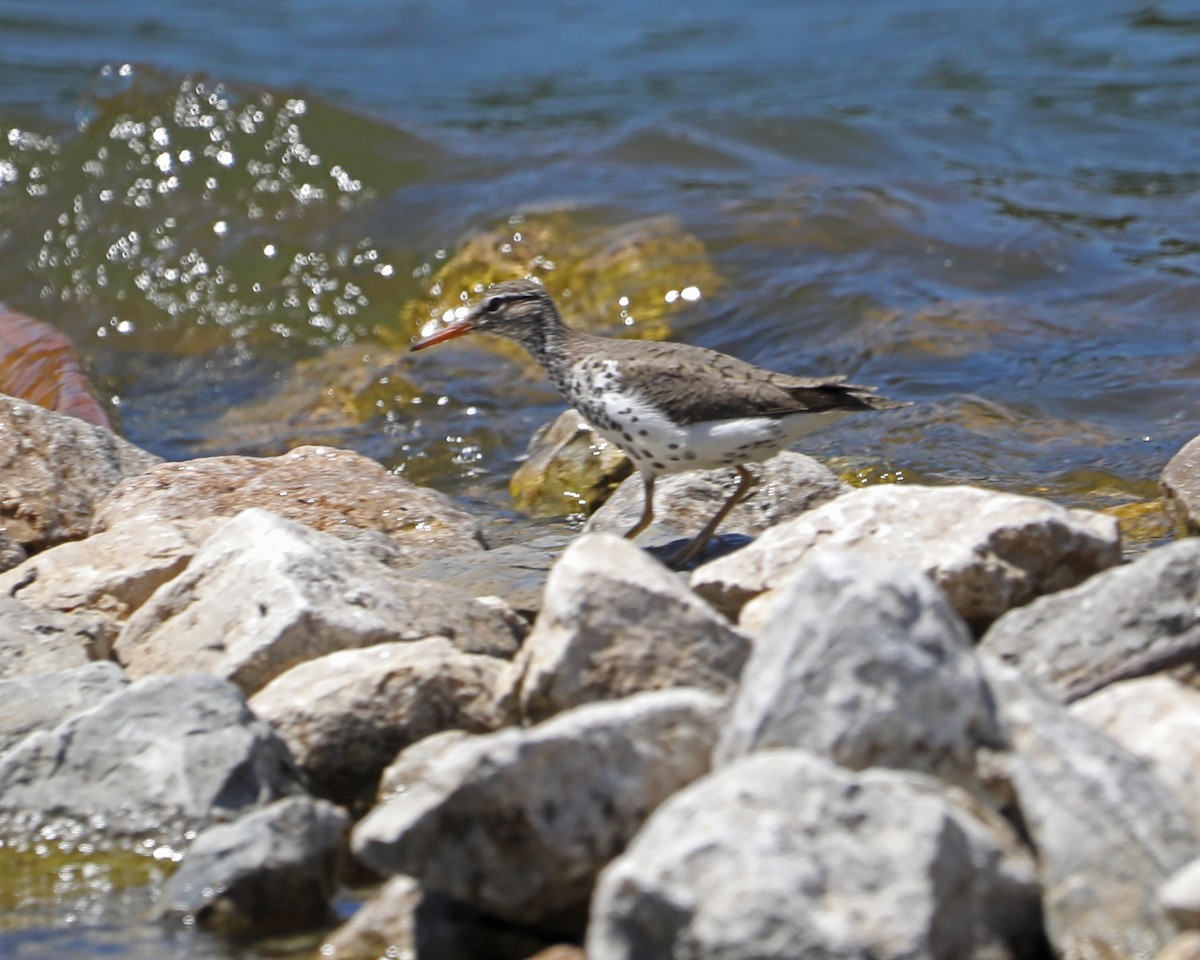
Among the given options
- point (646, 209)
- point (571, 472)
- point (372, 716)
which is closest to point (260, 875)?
point (372, 716)

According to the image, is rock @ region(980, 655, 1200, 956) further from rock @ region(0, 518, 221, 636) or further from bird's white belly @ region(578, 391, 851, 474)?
rock @ region(0, 518, 221, 636)

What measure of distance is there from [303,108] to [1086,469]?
446 inches

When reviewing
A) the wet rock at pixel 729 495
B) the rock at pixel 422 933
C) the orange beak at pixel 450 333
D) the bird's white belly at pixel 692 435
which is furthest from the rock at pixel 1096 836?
the orange beak at pixel 450 333

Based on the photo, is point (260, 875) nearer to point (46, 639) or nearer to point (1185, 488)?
point (46, 639)

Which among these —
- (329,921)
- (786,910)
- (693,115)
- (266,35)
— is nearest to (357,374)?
(693,115)

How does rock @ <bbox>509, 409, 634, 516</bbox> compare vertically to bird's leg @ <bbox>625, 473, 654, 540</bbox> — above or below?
below

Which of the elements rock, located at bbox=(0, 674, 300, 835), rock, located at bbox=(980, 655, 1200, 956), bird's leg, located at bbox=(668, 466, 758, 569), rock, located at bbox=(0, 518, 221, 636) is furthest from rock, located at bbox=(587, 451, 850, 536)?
rock, located at bbox=(980, 655, 1200, 956)

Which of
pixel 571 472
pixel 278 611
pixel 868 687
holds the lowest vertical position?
pixel 571 472

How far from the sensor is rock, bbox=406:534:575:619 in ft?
21.5

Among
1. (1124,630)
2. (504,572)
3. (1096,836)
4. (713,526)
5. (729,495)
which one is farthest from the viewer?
(729,495)

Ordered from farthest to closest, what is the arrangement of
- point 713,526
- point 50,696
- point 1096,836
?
point 713,526 → point 50,696 → point 1096,836

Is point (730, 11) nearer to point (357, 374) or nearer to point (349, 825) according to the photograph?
point (357, 374)

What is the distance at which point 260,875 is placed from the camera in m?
4.71

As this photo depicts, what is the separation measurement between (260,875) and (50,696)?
5.03 ft
